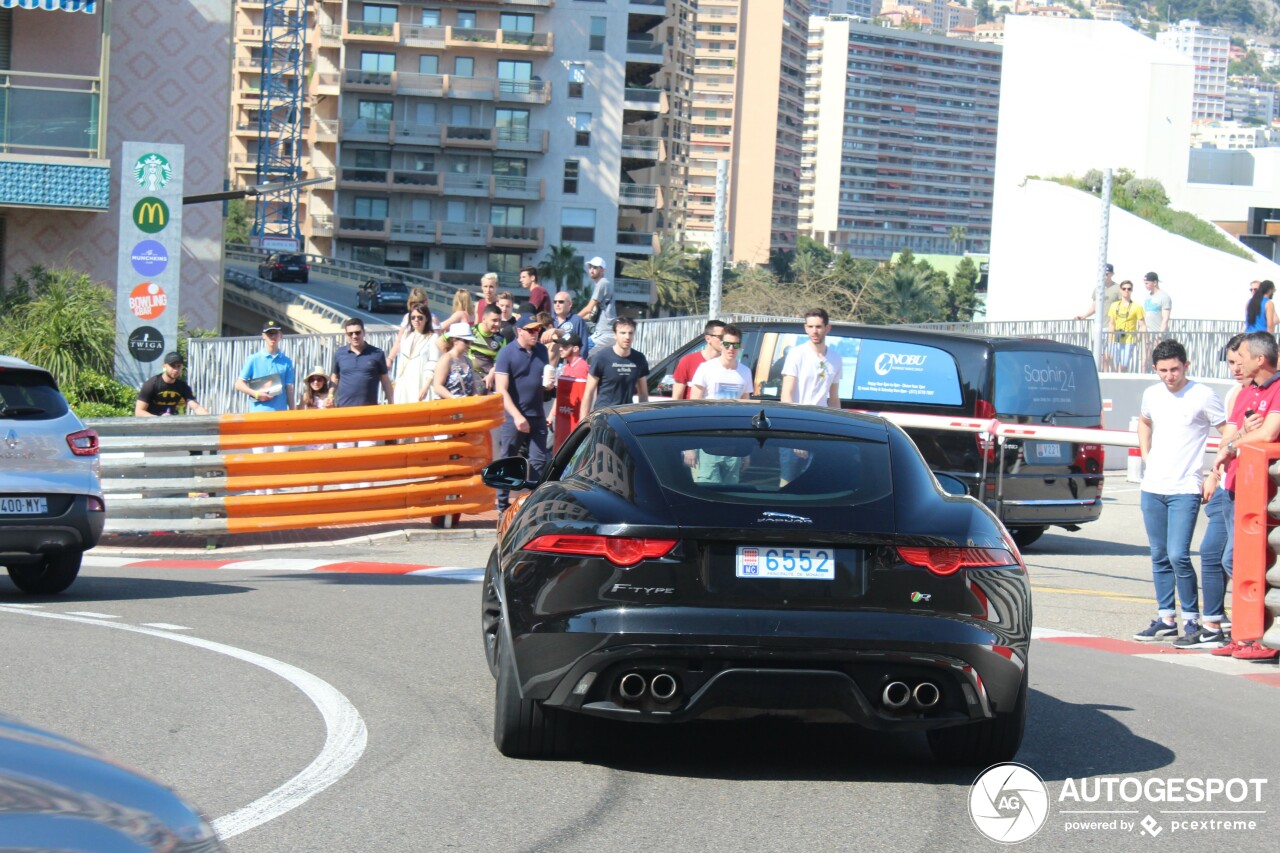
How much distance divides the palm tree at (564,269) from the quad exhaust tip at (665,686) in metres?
89.7

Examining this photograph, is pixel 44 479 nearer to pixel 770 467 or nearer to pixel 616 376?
pixel 616 376

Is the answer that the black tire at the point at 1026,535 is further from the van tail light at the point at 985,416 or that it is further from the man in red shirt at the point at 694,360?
the man in red shirt at the point at 694,360

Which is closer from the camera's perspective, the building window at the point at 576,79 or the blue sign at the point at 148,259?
Result: the blue sign at the point at 148,259

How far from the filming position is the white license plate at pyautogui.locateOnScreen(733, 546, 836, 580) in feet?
18.2

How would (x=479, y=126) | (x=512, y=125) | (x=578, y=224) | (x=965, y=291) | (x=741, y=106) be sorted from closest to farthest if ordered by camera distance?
1. (x=512, y=125)
2. (x=479, y=126)
3. (x=578, y=224)
4. (x=965, y=291)
5. (x=741, y=106)

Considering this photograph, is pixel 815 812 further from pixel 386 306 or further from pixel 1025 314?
pixel 386 306

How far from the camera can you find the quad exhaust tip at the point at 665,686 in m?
5.52

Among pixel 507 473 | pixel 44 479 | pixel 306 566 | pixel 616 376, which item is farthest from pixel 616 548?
pixel 616 376

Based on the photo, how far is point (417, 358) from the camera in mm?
15820

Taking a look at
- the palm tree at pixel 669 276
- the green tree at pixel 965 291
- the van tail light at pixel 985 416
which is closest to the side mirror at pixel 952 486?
the van tail light at pixel 985 416

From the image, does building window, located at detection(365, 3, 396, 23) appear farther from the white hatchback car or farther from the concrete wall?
the white hatchback car

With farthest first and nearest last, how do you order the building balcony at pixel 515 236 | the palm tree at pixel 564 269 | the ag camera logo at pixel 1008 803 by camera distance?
the building balcony at pixel 515 236 → the palm tree at pixel 564 269 → the ag camera logo at pixel 1008 803

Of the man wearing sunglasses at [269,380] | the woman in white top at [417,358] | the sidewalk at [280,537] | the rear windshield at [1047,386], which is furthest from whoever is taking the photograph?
the man wearing sunglasses at [269,380]

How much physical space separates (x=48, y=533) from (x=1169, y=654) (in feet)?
23.0
